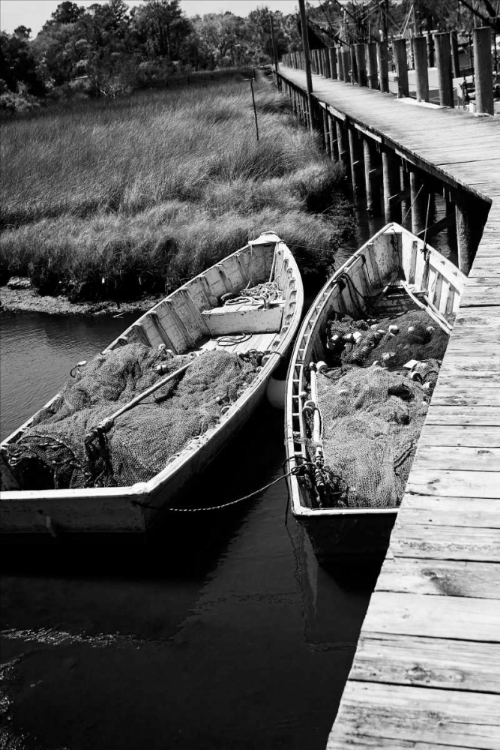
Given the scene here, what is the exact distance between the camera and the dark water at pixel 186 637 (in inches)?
244

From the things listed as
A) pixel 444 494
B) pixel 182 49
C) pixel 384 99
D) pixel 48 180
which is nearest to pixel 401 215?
pixel 384 99

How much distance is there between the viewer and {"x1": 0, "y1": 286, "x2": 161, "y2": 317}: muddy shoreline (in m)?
16.4

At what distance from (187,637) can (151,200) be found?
14.4m

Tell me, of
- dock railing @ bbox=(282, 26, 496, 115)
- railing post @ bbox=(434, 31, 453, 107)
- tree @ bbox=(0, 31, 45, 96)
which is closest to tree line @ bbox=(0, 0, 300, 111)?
tree @ bbox=(0, 31, 45, 96)

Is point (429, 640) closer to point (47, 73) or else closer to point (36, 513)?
point (36, 513)

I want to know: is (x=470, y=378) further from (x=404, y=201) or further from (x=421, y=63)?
(x=421, y=63)

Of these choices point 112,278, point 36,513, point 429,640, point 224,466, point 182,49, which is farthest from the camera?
point 182,49

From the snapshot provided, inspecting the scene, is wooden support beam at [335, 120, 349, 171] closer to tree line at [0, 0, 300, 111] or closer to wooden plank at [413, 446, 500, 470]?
wooden plank at [413, 446, 500, 470]

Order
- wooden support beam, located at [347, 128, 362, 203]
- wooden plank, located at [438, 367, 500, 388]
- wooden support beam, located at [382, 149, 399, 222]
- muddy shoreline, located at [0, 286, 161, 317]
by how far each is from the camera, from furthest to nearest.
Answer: wooden support beam, located at [347, 128, 362, 203] → wooden support beam, located at [382, 149, 399, 222] → muddy shoreline, located at [0, 286, 161, 317] → wooden plank, located at [438, 367, 500, 388]

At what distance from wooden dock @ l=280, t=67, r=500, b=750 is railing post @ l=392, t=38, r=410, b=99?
50.9 feet

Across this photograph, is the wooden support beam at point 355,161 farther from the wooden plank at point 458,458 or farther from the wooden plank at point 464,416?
the wooden plank at point 458,458

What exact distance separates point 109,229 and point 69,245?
0.97 metres

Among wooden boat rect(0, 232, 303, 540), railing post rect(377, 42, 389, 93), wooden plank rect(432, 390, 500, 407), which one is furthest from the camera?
railing post rect(377, 42, 389, 93)

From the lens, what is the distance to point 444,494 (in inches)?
164
